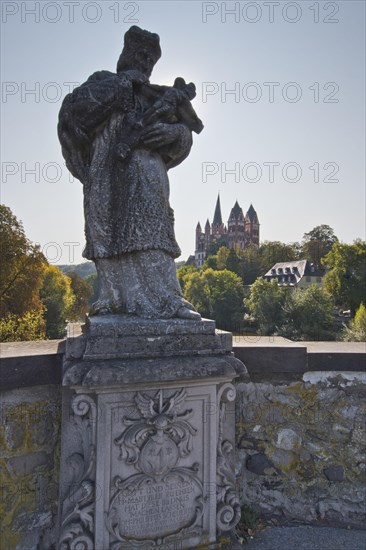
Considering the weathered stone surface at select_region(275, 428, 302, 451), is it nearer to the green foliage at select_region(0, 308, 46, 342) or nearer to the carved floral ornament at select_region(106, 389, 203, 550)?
the carved floral ornament at select_region(106, 389, 203, 550)

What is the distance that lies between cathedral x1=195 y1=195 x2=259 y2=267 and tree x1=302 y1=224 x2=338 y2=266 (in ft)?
160

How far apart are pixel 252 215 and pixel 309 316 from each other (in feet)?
282

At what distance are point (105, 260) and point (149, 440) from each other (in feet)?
4.43

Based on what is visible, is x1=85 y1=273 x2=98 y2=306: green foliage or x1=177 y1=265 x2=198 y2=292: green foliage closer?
x1=85 y1=273 x2=98 y2=306: green foliage

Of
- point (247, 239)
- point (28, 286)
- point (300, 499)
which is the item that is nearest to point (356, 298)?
point (28, 286)

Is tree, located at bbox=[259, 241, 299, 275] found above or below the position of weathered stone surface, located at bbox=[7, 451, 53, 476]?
above

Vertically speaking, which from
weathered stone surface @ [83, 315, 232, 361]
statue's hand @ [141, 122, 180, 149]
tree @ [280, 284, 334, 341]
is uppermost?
statue's hand @ [141, 122, 180, 149]

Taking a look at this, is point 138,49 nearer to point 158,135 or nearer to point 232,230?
point 158,135

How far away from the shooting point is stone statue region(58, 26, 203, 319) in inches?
121

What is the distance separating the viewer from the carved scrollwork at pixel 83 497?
2.62 metres

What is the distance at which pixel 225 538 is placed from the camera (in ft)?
9.80

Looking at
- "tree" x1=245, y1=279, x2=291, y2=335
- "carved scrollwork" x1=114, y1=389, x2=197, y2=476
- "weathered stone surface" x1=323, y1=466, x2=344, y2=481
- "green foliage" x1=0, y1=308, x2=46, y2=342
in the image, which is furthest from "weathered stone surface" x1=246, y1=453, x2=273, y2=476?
"tree" x1=245, y1=279, x2=291, y2=335

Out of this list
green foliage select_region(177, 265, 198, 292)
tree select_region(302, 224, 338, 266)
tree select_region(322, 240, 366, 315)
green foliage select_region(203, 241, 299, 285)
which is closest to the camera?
tree select_region(322, 240, 366, 315)

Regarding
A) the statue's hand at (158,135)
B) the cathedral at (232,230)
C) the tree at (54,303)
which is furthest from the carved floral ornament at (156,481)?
the cathedral at (232,230)
